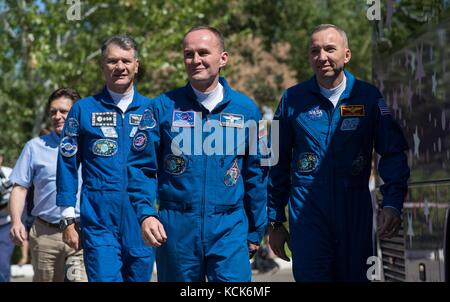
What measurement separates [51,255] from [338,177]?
3224 mm

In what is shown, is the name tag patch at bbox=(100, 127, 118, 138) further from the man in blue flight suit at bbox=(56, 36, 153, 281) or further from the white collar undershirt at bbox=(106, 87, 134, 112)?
the white collar undershirt at bbox=(106, 87, 134, 112)

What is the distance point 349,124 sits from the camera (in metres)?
6.68

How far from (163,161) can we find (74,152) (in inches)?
54.1

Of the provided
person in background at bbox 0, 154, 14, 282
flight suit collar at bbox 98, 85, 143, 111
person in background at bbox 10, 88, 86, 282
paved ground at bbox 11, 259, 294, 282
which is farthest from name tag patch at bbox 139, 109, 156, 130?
paved ground at bbox 11, 259, 294, 282

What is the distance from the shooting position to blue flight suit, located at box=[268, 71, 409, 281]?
655 centimetres

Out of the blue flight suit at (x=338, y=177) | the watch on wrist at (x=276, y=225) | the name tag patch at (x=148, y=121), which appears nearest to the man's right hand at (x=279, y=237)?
the watch on wrist at (x=276, y=225)

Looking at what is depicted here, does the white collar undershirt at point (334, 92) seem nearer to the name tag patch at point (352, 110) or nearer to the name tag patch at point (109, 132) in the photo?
the name tag patch at point (352, 110)

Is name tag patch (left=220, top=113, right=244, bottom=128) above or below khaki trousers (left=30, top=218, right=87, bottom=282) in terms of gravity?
above

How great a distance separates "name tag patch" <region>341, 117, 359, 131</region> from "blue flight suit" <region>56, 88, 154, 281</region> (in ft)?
5.13

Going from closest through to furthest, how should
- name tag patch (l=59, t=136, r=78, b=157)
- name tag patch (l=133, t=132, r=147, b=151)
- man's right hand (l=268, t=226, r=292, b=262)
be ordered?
name tag patch (l=133, t=132, r=147, b=151) → man's right hand (l=268, t=226, r=292, b=262) → name tag patch (l=59, t=136, r=78, b=157)

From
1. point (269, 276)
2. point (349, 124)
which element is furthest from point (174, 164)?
point (269, 276)

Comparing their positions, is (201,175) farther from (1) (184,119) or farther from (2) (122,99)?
(2) (122,99)

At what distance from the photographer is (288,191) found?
7000mm

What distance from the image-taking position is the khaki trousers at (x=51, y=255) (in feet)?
29.5
